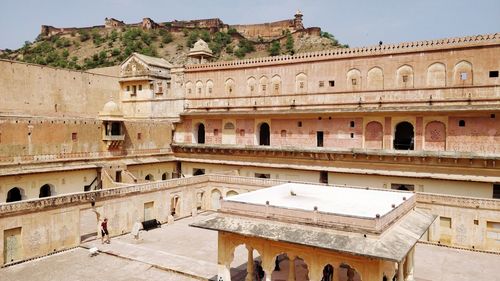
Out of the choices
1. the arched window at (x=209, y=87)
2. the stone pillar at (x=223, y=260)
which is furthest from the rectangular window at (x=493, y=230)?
the arched window at (x=209, y=87)

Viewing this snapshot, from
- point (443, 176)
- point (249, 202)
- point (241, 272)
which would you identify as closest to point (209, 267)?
point (241, 272)

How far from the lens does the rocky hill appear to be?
210 feet

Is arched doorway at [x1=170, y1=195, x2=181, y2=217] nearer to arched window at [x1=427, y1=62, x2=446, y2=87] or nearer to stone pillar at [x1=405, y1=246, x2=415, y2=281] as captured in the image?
stone pillar at [x1=405, y1=246, x2=415, y2=281]

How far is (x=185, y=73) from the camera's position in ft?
103

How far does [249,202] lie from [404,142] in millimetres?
13878

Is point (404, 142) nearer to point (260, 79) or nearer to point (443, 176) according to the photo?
point (443, 176)

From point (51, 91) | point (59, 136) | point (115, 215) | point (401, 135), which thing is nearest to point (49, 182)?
point (59, 136)

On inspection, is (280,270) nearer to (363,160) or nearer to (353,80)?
(363,160)

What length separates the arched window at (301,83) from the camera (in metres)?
25.7

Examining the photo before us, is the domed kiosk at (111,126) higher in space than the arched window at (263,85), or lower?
lower

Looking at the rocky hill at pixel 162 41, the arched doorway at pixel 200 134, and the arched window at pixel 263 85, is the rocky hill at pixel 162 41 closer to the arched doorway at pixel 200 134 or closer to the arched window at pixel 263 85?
the arched doorway at pixel 200 134

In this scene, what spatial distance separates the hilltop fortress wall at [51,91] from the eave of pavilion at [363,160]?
30.1 ft

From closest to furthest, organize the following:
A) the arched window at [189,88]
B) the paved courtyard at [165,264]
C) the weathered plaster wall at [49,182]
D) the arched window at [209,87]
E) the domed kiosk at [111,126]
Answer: the paved courtyard at [165,264]
the weathered plaster wall at [49,182]
the domed kiosk at [111,126]
the arched window at [209,87]
the arched window at [189,88]

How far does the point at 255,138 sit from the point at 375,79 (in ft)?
27.8
